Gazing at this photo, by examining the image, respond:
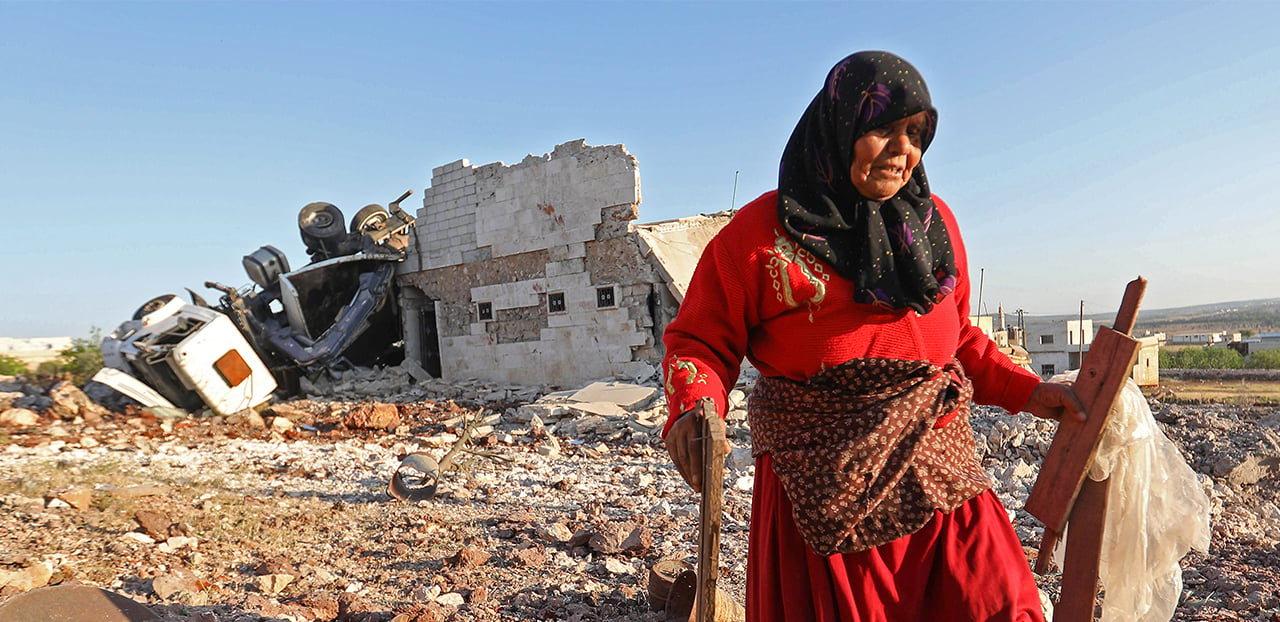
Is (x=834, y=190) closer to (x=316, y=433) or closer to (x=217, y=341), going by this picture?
(x=316, y=433)

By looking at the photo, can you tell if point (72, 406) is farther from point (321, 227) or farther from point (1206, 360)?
point (1206, 360)

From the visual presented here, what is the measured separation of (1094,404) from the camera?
1.70 meters

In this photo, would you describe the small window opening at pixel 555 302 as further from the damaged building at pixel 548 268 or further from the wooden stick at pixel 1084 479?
the wooden stick at pixel 1084 479

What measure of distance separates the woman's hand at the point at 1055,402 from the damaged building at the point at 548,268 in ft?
26.8

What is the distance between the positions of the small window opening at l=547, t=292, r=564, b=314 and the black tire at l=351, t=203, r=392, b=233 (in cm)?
452

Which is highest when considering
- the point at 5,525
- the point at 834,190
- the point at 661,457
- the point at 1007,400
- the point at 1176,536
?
the point at 834,190

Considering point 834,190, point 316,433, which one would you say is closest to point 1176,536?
point 834,190

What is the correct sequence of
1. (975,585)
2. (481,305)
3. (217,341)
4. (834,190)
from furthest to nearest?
(481,305) → (217,341) → (834,190) → (975,585)

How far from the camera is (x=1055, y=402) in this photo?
5.83 ft

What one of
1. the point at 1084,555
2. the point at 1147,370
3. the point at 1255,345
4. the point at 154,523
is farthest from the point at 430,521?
the point at 1255,345

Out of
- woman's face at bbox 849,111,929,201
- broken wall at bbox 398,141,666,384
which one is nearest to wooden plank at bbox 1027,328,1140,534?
woman's face at bbox 849,111,929,201

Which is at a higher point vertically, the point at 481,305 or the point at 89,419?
the point at 481,305

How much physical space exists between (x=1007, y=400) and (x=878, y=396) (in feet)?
1.59

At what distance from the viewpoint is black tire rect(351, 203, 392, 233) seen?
14250 mm
